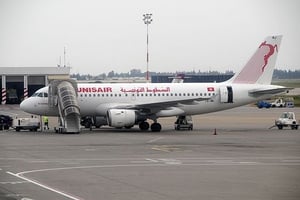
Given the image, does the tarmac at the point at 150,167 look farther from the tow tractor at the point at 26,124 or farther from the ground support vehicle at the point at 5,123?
the ground support vehicle at the point at 5,123

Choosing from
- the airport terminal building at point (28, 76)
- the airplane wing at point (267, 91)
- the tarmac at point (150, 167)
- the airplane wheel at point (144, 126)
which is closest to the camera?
the tarmac at point (150, 167)

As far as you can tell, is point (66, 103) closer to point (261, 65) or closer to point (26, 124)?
point (26, 124)

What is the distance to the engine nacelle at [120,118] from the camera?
49812 millimetres

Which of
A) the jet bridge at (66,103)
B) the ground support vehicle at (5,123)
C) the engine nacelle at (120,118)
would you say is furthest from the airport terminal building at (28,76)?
the engine nacelle at (120,118)

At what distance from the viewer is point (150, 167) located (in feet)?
89.9

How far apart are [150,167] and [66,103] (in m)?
24.0

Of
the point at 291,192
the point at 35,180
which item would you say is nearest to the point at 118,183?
the point at 35,180

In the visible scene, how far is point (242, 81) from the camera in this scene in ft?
182

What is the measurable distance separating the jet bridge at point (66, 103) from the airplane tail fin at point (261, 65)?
43.5 feet

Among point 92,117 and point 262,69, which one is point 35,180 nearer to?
point 92,117

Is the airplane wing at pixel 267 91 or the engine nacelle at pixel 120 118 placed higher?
the airplane wing at pixel 267 91

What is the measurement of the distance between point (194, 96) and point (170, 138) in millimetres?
10215

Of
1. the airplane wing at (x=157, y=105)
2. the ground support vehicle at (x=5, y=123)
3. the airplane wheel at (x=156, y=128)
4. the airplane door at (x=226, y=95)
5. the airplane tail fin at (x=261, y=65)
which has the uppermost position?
the airplane tail fin at (x=261, y=65)

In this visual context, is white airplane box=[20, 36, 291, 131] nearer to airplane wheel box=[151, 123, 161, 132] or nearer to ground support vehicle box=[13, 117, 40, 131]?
airplane wheel box=[151, 123, 161, 132]
